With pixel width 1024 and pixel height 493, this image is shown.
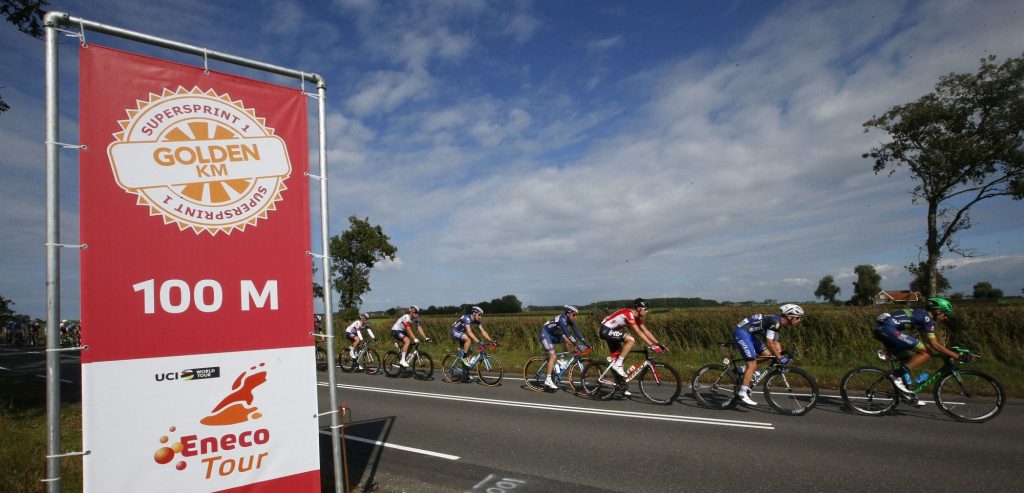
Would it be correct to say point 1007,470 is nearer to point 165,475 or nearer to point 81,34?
point 165,475

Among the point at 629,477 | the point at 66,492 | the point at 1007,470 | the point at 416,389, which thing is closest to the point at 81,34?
the point at 66,492

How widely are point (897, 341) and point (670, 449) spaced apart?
4901mm

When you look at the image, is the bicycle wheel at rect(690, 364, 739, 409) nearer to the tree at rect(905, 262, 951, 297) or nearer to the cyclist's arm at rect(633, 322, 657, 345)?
the cyclist's arm at rect(633, 322, 657, 345)

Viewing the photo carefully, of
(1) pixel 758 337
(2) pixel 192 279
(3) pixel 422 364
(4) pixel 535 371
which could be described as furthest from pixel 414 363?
(2) pixel 192 279

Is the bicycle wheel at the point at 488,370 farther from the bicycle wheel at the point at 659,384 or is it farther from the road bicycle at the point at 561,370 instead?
the bicycle wheel at the point at 659,384

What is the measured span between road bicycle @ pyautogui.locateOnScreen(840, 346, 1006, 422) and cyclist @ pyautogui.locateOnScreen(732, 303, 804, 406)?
49.9 inches

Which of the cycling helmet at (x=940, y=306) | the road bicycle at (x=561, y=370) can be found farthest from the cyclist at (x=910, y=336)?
the road bicycle at (x=561, y=370)

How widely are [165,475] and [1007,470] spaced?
305 inches

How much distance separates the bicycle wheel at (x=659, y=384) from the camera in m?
9.70

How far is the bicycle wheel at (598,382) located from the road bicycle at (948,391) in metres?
3.99

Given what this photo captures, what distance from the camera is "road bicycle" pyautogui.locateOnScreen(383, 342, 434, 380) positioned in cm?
1509

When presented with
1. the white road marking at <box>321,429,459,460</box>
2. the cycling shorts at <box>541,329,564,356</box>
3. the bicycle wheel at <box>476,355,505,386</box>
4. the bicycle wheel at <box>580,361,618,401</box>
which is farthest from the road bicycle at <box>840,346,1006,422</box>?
the bicycle wheel at <box>476,355,505,386</box>

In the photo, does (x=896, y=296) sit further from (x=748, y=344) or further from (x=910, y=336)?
(x=748, y=344)

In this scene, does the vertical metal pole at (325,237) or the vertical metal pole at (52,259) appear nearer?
the vertical metal pole at (52,259)
